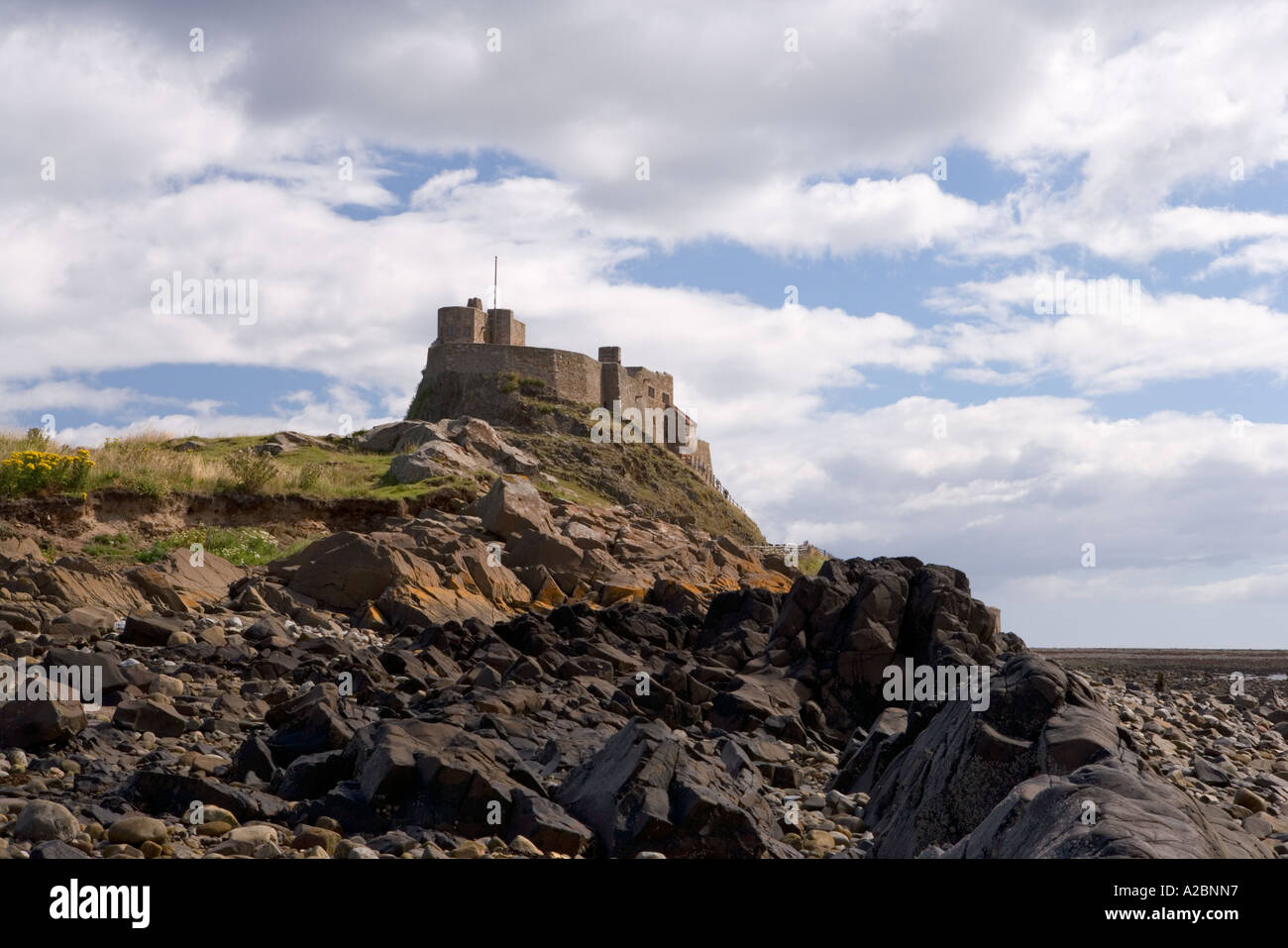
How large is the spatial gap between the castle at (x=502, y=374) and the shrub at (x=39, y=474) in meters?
30.7

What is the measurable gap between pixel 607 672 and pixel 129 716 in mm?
7278

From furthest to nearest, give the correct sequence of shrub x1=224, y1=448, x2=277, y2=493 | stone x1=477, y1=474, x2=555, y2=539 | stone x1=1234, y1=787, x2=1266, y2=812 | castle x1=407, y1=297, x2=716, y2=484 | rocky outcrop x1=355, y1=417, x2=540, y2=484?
castle x1=407, y1=297, x2=716, y2=484, rocky outcrop x1=355, y1=417, x2=540, y2=484, shrub x1=224, y1=448, x2=277, y2=493, stone x1=477, y1=474, x2=555, y2=539, stone x1=1234, y1=787, x2=1266, y2=812

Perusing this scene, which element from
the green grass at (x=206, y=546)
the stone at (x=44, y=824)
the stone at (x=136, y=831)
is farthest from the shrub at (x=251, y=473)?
the stone at (x=136, y=831)

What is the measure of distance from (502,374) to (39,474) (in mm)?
33170

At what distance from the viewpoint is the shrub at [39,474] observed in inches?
976

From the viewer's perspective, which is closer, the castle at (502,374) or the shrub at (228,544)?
the shrub at (228,544)

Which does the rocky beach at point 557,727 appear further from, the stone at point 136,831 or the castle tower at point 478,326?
the castle tower at point 478,326

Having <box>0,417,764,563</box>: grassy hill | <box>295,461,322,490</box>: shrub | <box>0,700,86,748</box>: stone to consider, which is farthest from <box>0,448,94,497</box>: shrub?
<box>0,700,86,748</box>: stone

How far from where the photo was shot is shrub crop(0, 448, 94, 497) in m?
24.8

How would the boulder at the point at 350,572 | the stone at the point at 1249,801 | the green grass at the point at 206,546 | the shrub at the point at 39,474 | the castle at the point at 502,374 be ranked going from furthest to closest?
the castle at the point at 502,374, the shrub at the point at 39,474, the green grass at the point at 206,546, the boulder at the point at 350,572, the stone at the point at 1249,801

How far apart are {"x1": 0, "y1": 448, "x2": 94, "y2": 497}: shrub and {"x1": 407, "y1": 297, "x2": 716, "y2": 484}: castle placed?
101 ft

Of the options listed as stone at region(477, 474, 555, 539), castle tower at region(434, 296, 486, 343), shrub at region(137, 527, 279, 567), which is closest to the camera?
shrub at region(137, 527, 279, 567)

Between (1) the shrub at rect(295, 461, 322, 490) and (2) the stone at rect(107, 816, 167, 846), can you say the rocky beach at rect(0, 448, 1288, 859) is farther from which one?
(1) the shrub at rect(295, 461, 322, 490)

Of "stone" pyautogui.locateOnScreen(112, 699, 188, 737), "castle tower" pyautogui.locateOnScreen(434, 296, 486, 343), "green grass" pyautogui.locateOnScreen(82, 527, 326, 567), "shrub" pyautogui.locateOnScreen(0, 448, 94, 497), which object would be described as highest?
"castle tower" pyautogui.locateOnScreen(434, 296, 486, 343)
